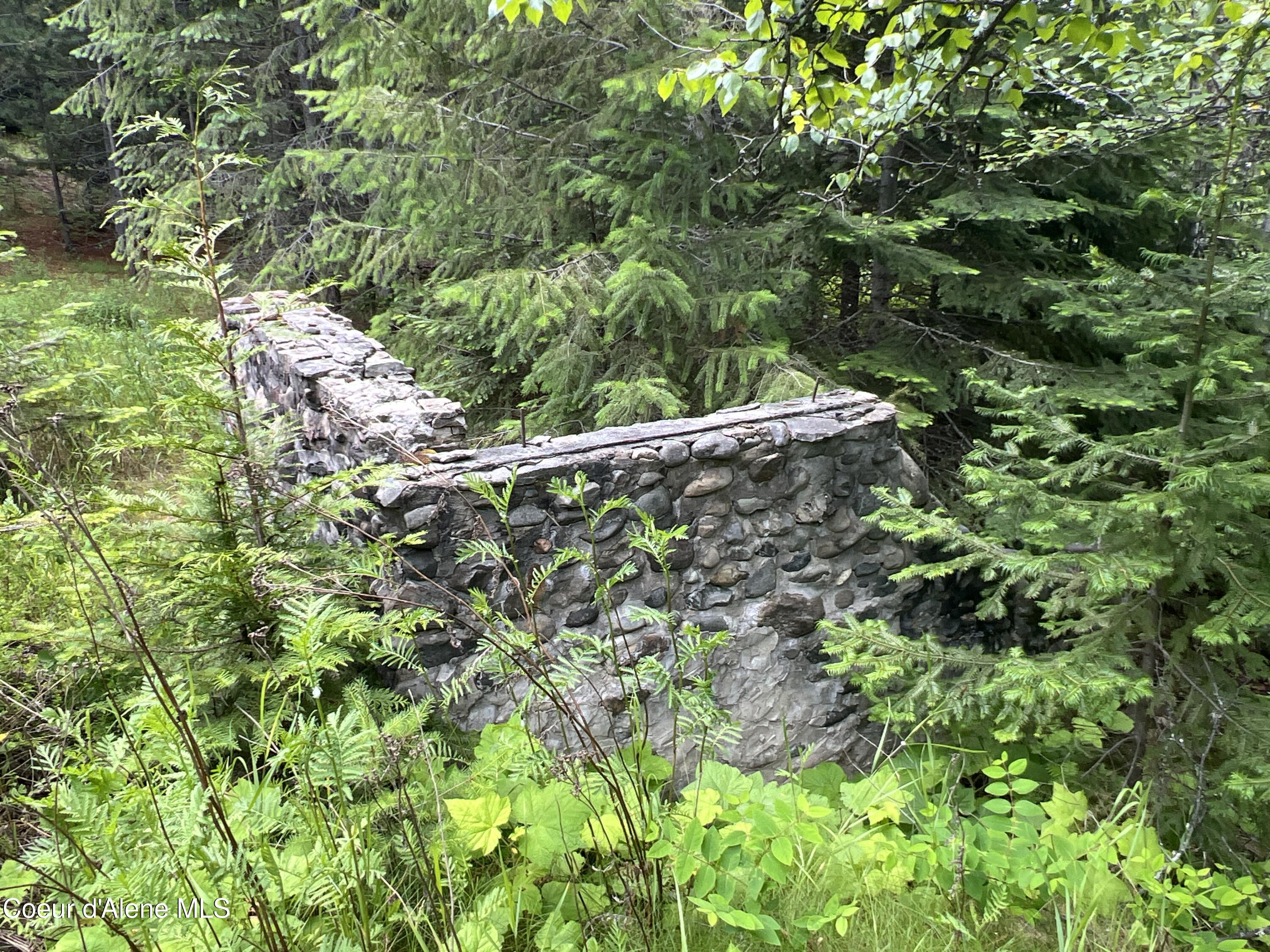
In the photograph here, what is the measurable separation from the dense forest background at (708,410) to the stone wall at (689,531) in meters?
0.38

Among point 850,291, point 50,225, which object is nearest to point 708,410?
point 850,291

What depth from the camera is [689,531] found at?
3979 mm

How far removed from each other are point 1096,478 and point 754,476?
162 cm

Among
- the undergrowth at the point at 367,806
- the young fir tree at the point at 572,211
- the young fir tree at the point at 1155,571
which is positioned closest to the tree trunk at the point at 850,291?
the young fir tree at the point at 572,211

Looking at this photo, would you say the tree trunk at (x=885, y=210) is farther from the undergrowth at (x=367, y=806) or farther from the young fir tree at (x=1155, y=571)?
the undergrowth at (x=367, y=806)

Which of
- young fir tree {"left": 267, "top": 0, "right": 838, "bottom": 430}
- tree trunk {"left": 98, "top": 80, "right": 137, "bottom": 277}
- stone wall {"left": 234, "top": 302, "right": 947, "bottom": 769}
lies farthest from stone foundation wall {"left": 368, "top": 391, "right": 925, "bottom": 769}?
tree trunk {"left": 98, "top": 80, "right": 137, "bottom": 277}

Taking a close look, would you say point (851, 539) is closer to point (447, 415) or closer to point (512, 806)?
point (447, 415)

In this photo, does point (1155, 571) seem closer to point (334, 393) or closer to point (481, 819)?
point (481, 819)

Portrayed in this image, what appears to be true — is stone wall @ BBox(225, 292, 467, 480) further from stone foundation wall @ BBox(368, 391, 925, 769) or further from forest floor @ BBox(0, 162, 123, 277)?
forest floor @ BBox(0, 162, 123, 277)

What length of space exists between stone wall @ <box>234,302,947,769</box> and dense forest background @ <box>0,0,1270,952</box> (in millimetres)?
384

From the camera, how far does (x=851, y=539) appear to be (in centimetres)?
428

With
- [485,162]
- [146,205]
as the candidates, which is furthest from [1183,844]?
[485,162]

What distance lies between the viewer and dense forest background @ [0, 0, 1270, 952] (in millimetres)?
1633

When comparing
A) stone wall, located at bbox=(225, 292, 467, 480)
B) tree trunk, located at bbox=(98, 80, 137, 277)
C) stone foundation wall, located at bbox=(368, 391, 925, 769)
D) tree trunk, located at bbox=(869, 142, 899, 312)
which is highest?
tree trunk, located at bbox=(98, 80, 137, 277)
